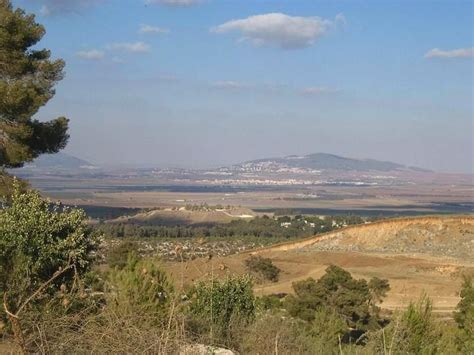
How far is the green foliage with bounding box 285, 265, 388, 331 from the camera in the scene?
80.0 ft

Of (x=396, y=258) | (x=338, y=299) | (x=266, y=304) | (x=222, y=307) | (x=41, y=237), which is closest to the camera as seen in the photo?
(x=41, y=237)

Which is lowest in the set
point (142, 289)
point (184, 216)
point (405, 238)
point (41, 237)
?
point (184, 216)

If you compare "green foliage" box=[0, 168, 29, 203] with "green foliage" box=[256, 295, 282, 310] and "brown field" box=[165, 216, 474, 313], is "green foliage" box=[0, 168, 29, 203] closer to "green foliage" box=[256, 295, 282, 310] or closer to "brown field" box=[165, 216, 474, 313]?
"green foliage" box=[256, 295, 282, 310]

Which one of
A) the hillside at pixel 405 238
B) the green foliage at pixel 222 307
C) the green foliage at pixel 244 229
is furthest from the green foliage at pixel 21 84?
the green foliage at pixel 244 229

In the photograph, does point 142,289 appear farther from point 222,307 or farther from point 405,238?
point 405,238

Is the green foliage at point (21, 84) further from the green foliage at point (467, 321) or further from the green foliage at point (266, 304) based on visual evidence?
the green foliage at point (467, 321)

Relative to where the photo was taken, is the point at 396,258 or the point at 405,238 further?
the point at 405,238

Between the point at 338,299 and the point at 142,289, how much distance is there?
18.3m

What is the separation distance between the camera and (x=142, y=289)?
815 cm

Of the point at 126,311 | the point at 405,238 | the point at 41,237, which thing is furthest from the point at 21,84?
the point at 405,238

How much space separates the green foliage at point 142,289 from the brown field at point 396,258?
798 inches

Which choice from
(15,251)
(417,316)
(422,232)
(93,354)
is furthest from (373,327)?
(422,232)

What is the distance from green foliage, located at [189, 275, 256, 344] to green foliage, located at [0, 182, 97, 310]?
2048 millimetres

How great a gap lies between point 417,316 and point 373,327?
32.8 feet
